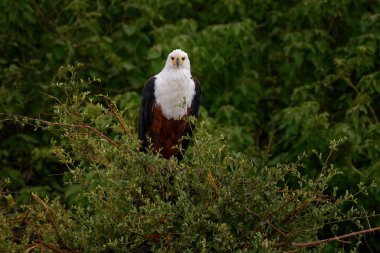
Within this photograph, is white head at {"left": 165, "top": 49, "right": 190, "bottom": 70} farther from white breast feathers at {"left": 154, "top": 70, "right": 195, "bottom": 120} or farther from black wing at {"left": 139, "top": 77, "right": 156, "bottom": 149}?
black wing at {"left": 139, "top": 77, "right": 156, "bottom": 149}

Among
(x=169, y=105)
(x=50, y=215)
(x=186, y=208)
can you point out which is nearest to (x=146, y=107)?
(x=169, y=105)

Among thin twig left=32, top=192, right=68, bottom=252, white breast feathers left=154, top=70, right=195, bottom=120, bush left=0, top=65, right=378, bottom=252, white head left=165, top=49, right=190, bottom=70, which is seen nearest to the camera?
bush left=0, top=65, right=378, bottom=252

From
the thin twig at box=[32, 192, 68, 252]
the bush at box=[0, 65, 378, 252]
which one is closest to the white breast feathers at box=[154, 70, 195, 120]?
the bush at box=[0, 65, 378, 252]

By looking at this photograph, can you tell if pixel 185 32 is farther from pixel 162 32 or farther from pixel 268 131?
pixel 268 131

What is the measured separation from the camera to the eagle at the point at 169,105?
244 inches

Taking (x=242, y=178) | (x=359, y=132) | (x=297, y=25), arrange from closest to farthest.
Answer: (x=242, y=178) < (x=359, y=132) < (x=297, y=25)

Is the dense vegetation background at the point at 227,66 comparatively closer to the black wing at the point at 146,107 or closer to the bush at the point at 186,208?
the black wing at the point at 146,107

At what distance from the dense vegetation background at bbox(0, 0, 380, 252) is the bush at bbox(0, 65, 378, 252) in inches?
137

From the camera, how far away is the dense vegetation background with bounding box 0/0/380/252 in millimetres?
7645

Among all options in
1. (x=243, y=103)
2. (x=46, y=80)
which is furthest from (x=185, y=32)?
(x=46, y=80)

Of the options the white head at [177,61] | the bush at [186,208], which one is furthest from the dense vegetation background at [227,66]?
the bush at [186,208]

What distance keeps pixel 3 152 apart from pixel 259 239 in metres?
4.96

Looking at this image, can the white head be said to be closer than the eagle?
No

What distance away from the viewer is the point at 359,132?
7.54 meters
